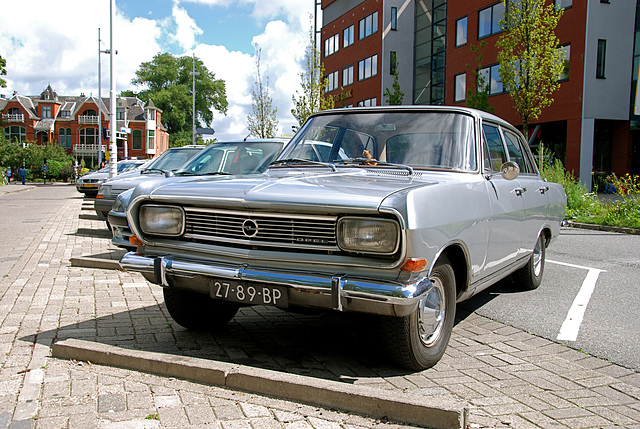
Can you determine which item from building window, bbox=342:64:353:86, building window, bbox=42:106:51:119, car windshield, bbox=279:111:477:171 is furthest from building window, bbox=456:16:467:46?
building window, bbox=42:106:51:119

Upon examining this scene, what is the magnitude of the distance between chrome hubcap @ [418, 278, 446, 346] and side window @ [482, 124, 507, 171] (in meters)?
1.43

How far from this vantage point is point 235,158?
27.7ft

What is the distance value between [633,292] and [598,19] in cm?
2186

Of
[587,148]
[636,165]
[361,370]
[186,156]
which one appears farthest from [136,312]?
[636,165]

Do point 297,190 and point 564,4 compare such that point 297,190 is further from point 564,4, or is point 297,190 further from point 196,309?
point 564,4

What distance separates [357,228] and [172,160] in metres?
8.89

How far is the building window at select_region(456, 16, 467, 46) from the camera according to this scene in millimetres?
32062

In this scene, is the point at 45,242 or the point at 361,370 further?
the point at 45,242

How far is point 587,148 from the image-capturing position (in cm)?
2488

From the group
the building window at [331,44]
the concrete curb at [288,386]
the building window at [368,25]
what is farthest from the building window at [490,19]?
the concrete curb at [288,386]

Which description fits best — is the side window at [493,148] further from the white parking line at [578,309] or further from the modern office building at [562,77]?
the modern office building at [562,77]

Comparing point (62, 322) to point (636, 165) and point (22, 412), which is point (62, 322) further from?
point (636, 165)

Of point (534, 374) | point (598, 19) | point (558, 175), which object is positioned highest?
point (598, 19)

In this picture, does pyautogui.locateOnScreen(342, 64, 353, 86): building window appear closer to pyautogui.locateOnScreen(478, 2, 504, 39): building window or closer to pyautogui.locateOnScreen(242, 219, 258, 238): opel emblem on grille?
pyautogui.locateOnScreen(478, 2, 504, 39): building window
